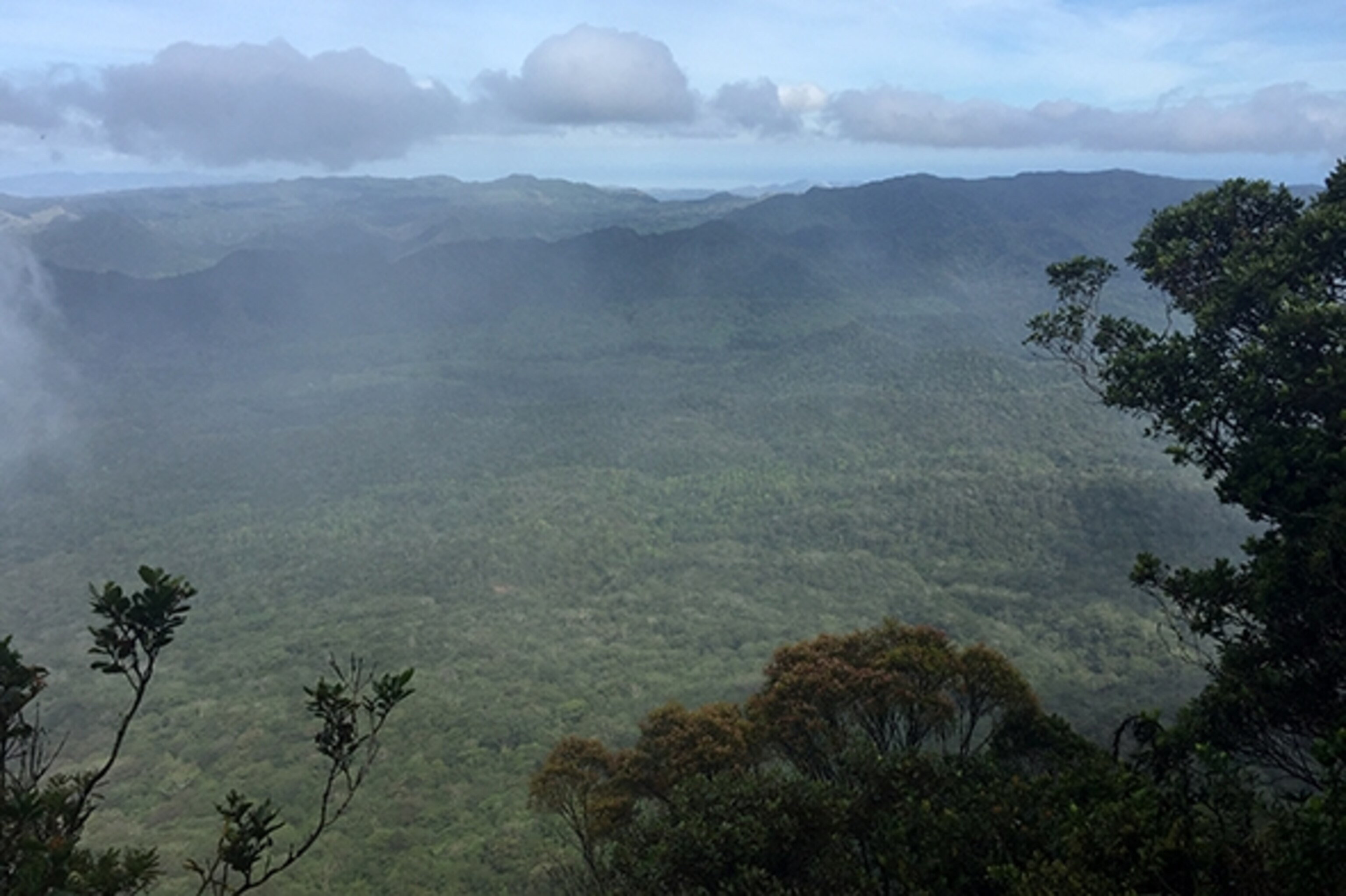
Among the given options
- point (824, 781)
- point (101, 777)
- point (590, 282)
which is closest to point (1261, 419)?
point (824, 781)

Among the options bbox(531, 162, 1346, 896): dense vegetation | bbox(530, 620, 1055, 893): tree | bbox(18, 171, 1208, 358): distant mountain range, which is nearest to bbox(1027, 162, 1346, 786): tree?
bbox(531, 162, 1346, 896): dense vegetation

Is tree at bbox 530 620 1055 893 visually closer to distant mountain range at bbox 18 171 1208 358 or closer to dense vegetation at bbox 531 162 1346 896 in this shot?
dense vegetation at bbox 531 162 1346 896

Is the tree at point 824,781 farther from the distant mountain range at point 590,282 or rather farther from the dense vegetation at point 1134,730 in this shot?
the distant mountain range at point 590,282

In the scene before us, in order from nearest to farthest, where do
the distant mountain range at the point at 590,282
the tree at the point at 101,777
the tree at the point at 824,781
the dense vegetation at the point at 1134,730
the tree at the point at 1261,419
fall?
the tree at the point at 101,777
the dense vegetation at the point at 1134,730
the tree at the point at 824,781
the tree at the point at 1261,419
the distant mountain range at the point at 590,282

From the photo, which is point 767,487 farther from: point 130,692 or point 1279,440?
point 1279,440

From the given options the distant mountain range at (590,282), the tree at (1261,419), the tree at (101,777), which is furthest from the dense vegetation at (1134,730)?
the distant mountain range at (590,282)

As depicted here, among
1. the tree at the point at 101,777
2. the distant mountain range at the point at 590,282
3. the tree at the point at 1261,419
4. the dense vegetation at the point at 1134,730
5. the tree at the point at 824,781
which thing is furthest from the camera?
the distant mountain range at the point at 590,282
